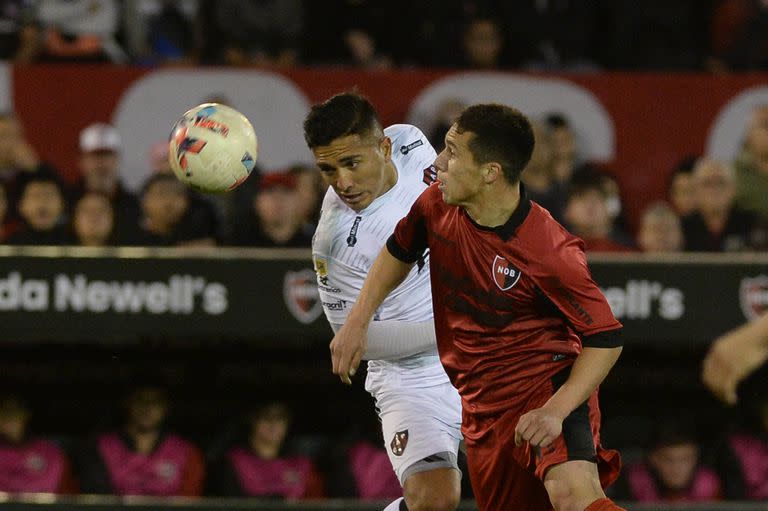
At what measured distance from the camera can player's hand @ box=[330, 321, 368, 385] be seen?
4875 millimetres

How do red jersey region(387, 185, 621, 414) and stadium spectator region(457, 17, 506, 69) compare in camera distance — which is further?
stadium spectator region(457, 17, 506, 69)

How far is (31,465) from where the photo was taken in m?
8.05

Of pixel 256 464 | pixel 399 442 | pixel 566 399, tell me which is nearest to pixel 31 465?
pixel 256 464

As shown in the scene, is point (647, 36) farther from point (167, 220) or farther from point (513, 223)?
point (513, 223)

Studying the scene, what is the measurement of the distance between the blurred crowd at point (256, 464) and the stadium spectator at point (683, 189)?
1286 millimetres

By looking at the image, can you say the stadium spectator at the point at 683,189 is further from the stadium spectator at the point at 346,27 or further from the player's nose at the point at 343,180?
the player's nose at the point at 343,180

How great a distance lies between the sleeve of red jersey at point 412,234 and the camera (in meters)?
5.02

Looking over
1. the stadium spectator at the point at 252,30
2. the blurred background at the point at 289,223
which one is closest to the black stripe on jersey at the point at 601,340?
the blurred background at the point at 289,223

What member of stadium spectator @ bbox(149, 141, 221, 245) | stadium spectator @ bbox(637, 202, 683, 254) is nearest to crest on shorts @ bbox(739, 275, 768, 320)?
stadium spectator @ bbox(637, 202, 683, 254)

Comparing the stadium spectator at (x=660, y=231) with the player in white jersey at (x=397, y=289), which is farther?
the stadium spectator at (x=660, y=231)

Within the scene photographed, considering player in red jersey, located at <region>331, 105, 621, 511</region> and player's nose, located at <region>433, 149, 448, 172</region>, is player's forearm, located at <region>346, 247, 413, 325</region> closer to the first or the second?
player in red jersey, located at <region>331, 105, 621, 511</region>

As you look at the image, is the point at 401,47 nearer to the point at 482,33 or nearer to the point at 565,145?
the point at 482,33

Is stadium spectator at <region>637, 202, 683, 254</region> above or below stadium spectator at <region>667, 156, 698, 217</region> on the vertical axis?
below

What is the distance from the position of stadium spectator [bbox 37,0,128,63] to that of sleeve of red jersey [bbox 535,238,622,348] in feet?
16.5
